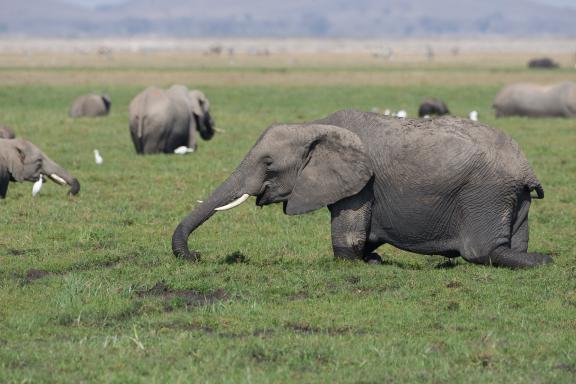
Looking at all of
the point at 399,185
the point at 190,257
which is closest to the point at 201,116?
the point at 190,257

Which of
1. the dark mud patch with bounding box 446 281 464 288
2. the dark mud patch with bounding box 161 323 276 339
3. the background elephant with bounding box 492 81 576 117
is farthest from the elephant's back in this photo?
the dark mud patch with bounding box 161 323 276 339

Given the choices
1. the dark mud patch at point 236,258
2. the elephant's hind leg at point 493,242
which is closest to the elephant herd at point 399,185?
the elephant's hind leg at point 493,242

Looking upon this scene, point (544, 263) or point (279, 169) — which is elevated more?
point (279, 169)

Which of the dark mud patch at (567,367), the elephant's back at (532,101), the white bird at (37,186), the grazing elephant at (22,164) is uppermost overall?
the dark mud patch at (567,367)

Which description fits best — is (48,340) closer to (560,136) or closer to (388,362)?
(388,362)

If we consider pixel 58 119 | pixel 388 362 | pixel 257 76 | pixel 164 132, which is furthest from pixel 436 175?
pixel 257 76

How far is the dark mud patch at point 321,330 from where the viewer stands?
9.23 m

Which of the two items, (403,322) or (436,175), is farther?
(436,175)

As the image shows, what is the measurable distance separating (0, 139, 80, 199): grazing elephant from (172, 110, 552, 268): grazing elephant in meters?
5.43

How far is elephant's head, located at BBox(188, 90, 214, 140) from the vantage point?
83.6ft

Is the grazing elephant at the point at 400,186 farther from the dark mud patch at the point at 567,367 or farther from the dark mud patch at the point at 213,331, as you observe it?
the dark mud patch at the point at 567,367

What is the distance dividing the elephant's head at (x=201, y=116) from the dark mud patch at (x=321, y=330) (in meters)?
16.2

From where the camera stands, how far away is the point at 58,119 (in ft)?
101

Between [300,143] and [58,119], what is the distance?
20.0 m
